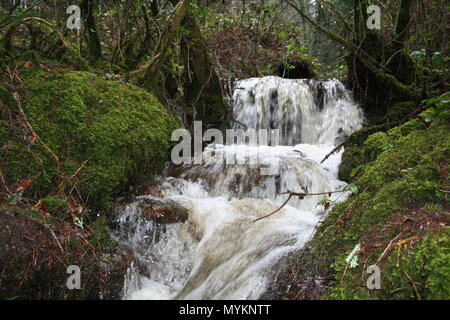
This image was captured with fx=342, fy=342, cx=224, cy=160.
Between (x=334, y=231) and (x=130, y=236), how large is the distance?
2068mm

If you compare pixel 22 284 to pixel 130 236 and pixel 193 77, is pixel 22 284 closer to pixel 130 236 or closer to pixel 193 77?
pixel 130 236

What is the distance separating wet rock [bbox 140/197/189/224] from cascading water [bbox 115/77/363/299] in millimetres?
23

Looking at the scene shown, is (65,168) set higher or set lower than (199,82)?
lower

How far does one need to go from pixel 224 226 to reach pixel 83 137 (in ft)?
5.82

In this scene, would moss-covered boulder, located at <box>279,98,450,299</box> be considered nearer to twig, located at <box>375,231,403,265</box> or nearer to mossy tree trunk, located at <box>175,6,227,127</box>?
twig, located at <box>375,231,403,265</box>

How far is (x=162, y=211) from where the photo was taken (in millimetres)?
3760

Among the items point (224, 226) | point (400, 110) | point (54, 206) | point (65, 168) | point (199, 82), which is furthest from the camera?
point (199, 82)

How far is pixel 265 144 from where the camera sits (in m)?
7.10

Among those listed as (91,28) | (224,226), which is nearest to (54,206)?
(224,226)

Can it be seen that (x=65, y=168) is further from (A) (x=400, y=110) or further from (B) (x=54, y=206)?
(A) (x=400, y=110)

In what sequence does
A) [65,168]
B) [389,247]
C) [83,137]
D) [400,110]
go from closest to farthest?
[389,247]
[65,168]
[83,137]
[400,110]

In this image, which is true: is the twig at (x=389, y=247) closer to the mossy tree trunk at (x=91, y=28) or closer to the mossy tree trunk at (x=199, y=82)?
the mossy tree trunk at (x=199, y=82)

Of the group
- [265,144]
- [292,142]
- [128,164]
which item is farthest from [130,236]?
[292,142]

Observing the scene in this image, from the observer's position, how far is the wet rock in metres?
3.69
